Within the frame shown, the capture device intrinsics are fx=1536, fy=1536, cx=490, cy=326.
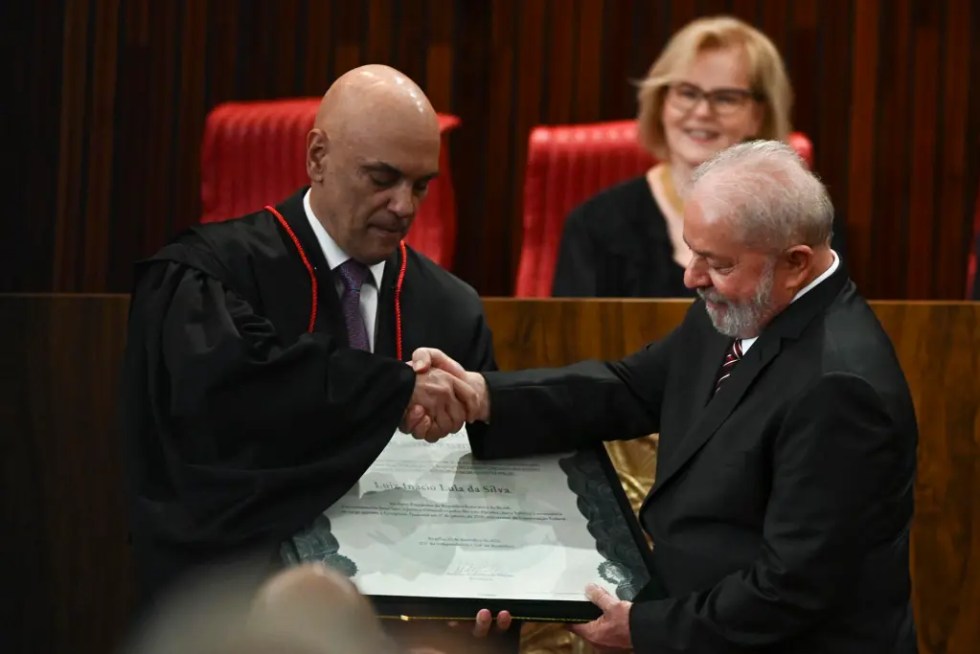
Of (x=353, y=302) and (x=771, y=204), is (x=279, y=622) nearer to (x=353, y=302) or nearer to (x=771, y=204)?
(x=771, y=204)

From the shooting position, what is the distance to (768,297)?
7.66 ft

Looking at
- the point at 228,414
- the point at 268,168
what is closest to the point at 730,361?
the point at 228,414

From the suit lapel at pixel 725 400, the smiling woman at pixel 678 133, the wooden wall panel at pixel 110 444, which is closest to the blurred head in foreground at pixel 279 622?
the suit lapel at pixel 725 400

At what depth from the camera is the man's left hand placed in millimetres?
2338

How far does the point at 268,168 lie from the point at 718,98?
1308 mm

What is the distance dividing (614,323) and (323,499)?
3.11ft

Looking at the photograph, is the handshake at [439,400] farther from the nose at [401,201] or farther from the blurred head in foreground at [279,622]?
the blurred head in foreground at [279,622]

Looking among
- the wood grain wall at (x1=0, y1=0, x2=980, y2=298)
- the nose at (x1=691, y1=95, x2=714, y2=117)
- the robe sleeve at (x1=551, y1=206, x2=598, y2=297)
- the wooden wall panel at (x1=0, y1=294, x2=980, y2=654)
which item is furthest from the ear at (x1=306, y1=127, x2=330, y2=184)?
the wood grain wall at (x1=0, y1=0, x2=980, y2=298)

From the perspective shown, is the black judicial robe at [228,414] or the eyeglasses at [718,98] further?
the eyeglasses at [718,98]

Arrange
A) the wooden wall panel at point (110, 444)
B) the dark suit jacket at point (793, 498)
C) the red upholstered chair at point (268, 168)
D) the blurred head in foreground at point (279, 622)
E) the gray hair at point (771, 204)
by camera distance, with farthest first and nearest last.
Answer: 1. the red upholstered chair at point (268, 168)
2. the wooden wall panel at point (110, 444)
3. the gray hair at point (771, 204)
4. the dark suit jacket at point (793, 498)
5. the blurred head in foreground at point (279, 622)

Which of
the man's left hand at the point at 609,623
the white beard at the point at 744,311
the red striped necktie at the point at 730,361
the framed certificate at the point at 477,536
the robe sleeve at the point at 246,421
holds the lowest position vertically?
the man's left hand at the point at 609,623

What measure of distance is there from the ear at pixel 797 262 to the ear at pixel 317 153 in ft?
2.88

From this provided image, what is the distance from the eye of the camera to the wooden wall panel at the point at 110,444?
10.3 ft

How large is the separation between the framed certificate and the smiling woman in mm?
1234
